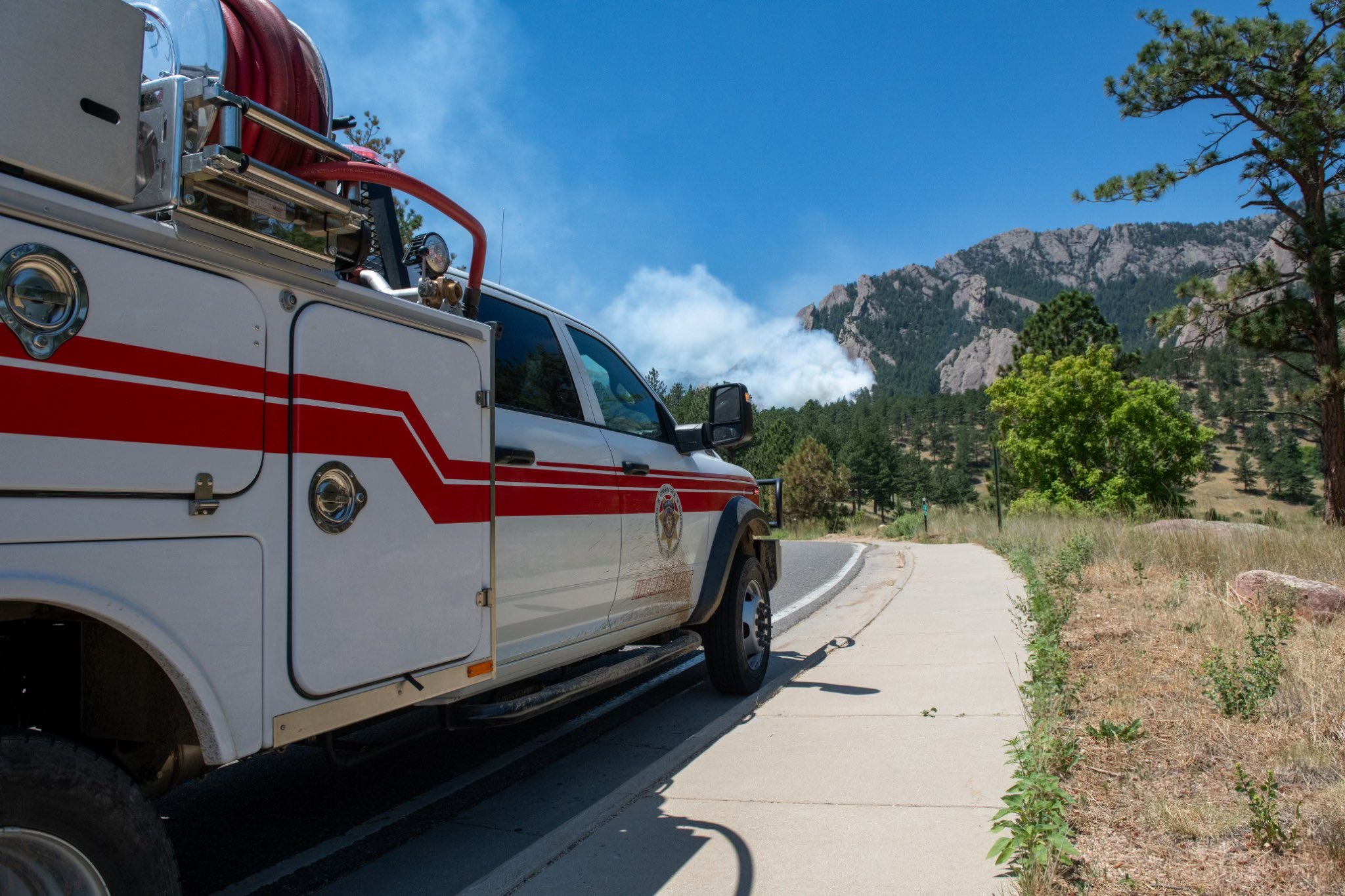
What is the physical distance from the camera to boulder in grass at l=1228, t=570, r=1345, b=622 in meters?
6.92

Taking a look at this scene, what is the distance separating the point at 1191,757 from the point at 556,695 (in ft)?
9.32

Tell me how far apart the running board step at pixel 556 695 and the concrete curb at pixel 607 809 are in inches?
18.5

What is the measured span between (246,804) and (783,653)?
179 inches

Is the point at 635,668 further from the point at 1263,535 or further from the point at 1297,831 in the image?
the point at 1263,535

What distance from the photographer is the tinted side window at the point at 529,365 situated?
408 centimetres

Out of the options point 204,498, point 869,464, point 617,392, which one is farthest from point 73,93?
point 869,464

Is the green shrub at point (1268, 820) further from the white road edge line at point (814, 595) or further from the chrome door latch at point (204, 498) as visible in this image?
the white road edge line at point (814, 595)

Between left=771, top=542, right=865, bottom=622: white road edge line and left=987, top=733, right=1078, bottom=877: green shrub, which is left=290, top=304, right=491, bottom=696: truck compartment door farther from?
left=771, top=542, right=865, bottom=622: white road edge line

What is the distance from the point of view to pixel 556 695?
3984mm

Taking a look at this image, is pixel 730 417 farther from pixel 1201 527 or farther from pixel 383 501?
pixel 1201 527

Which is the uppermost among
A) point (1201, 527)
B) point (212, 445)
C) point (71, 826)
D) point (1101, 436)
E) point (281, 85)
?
point (1101, 436)

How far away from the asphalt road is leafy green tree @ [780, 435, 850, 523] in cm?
6406

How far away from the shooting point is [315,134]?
9.02 ft

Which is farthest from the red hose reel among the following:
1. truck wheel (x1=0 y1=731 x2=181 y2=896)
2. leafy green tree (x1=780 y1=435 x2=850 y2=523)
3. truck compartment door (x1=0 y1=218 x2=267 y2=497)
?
leafy green tree (x1=780 y1=435 x2=850 y2=523)
